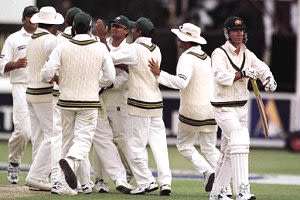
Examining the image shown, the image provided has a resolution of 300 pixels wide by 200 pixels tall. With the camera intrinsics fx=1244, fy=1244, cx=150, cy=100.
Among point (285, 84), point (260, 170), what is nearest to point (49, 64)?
point (260, 170)

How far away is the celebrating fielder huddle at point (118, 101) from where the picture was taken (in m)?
14.3

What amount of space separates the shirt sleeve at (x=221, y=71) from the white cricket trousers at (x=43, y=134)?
255cm

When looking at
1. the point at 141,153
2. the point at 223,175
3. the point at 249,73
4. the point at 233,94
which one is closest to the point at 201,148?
the point at 141,153

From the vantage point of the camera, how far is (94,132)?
15156mm

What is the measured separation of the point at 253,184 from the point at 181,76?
356 cm

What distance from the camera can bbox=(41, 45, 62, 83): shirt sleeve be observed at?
→ 1453 cm

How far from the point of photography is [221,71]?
1402 centimetres

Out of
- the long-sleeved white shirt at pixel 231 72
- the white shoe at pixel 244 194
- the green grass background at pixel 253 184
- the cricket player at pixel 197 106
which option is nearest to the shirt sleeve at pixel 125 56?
the cricket player at pixel 197 106

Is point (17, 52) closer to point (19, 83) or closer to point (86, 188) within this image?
point (19, 83)

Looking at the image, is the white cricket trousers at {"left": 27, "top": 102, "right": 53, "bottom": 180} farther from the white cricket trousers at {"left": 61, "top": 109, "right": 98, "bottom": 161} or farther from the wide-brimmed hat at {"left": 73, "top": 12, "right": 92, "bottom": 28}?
the wide-brimmed hat at {"left": 73, "top": 12, "right": 92, "bottom": 28}

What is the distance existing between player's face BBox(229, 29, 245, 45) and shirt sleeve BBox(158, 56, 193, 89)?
1123 mm

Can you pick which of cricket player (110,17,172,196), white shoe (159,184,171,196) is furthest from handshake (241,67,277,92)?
white shoe (159,184,171,196)

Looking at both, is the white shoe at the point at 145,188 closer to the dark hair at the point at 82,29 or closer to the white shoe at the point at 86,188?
the white shoe at the point at 86,188

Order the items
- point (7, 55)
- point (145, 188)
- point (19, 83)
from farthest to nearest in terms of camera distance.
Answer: point (19, 83)
point (7, 55)
point (145, 188)
